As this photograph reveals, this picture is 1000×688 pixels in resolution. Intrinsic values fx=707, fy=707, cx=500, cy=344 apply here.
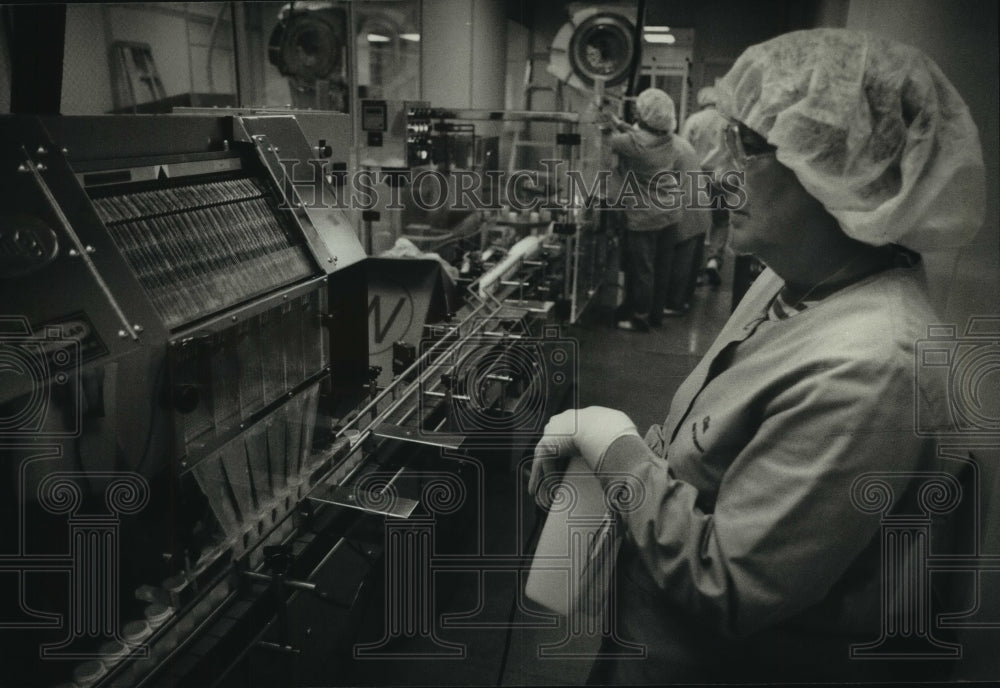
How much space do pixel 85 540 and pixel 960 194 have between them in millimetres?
1185

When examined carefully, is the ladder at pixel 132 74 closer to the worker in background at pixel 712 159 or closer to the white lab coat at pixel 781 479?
the worker in background at pixel 712 159

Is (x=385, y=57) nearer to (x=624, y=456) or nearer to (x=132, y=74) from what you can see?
(x=132, y=74)

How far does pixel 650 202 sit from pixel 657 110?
0.16 meters

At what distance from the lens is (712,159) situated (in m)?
1.00

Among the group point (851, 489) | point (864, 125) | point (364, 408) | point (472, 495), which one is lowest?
point (472, 495)

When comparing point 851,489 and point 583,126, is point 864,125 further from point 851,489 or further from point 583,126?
point 583,126

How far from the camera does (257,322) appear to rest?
122 centimetres

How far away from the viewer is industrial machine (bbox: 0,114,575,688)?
0.91 meters

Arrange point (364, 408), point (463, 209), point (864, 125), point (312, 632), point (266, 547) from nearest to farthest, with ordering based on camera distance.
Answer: point (864, 125)
point (266, 547)
point (312, 632)
point (364, 408)
point (463, 209)

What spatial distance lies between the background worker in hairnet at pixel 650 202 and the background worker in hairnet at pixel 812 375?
10.7 inches

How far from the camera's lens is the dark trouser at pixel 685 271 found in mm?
1133

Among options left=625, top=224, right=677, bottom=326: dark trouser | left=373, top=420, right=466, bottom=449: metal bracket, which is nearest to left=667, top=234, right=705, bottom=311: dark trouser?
left=625, top=224, right=677, bottom=326: dark trouser

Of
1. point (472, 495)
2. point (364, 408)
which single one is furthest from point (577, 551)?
point (472, 495)

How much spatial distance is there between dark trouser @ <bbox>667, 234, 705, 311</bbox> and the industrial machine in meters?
0.28
